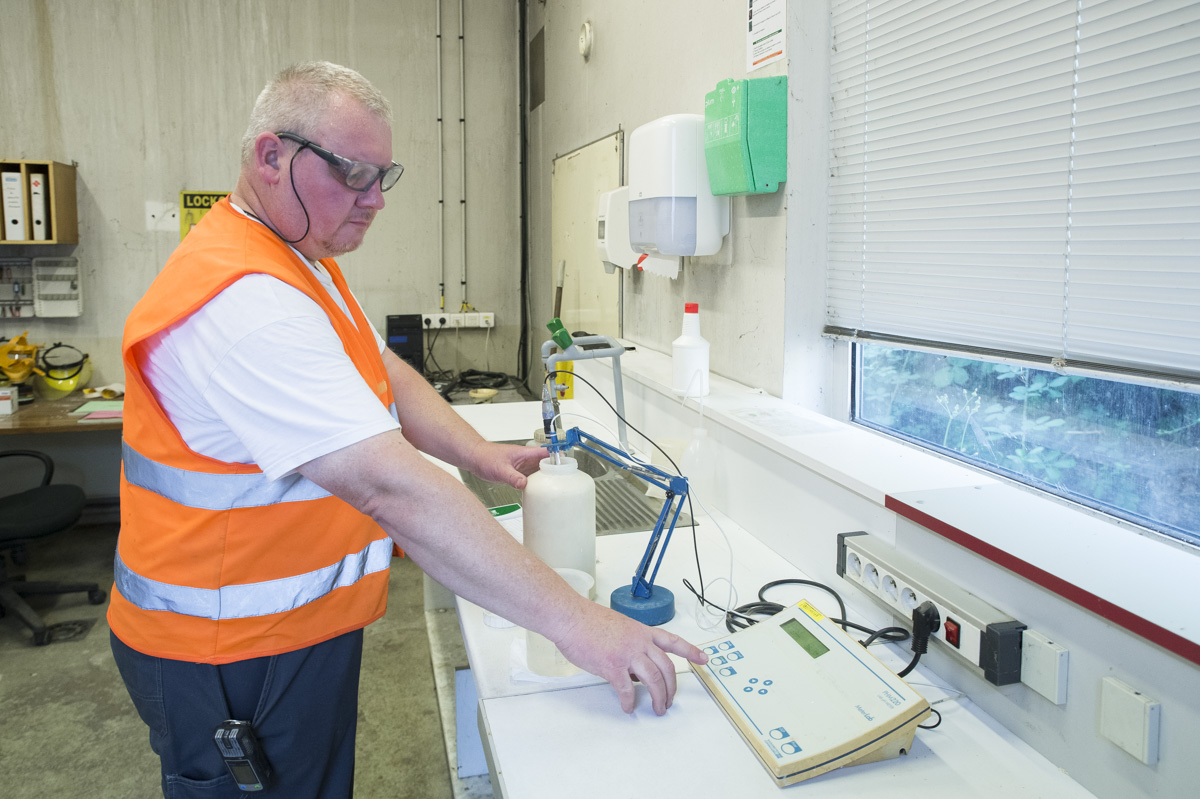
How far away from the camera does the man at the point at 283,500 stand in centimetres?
94

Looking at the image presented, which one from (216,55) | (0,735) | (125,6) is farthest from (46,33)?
(0,735)

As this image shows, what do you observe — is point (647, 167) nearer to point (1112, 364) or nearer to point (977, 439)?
point (977, 439)

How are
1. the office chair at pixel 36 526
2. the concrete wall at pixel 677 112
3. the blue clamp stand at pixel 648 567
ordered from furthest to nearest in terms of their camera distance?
the office chair at pixel 36 526, the concrete wall at pixel 677 112, the blue clamp stand at pixel 648 567

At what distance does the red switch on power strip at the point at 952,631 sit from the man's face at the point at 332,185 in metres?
1.04

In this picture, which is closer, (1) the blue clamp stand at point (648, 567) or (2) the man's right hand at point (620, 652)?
(2) the man's right hand at point (620, 652)

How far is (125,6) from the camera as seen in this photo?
4.14 metres

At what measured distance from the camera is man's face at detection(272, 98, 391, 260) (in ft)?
3.69

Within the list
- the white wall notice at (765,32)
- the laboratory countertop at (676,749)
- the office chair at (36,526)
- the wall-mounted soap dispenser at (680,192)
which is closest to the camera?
the laboratory countertop at (676,749)

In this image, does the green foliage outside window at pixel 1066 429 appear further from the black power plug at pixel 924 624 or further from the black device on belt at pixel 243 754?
the black device on belt at pixel 243 754

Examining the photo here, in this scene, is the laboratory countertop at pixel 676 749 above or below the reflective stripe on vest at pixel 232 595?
below

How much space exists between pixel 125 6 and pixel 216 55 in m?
0.47

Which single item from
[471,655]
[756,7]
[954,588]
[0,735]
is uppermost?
[756,7]

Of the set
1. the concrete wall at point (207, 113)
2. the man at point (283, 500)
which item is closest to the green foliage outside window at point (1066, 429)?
the man at point (283, 500)

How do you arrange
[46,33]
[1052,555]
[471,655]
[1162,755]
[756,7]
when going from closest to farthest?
[1162,755], [1052,555], [471,655], [756,7], [46,33]
